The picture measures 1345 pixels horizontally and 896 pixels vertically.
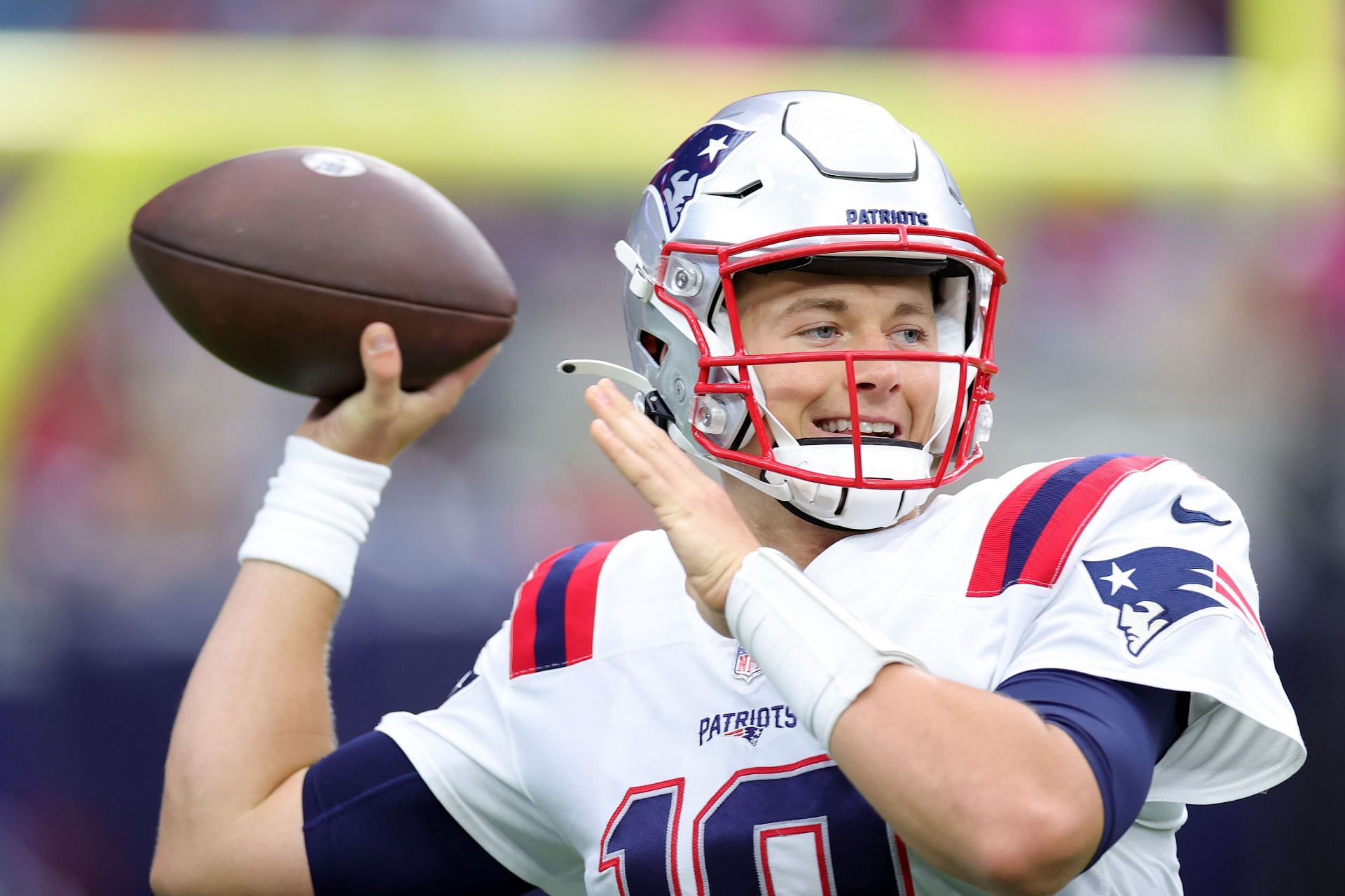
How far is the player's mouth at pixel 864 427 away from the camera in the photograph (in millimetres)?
1562

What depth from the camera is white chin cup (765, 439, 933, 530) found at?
1.51 meters

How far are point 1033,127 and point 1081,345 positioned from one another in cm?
65

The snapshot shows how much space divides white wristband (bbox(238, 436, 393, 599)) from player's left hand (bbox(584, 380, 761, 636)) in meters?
0.46

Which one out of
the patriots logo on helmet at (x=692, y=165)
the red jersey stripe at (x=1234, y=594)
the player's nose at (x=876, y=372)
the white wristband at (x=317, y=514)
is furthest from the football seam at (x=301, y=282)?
the red jersey stripe at (x=1234, y=594)

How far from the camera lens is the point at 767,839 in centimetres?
142

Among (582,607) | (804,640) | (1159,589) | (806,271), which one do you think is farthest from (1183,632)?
(582,607)

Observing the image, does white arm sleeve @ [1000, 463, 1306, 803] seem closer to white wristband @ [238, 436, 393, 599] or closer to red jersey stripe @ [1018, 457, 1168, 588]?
red jersey stripe @ [1018, 457, 1168, 588]

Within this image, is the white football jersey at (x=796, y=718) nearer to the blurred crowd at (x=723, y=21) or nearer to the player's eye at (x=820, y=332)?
the player's eye at (x=820, y=332)

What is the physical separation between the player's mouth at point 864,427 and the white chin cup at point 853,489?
35mm

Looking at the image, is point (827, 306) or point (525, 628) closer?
point (827, 306)

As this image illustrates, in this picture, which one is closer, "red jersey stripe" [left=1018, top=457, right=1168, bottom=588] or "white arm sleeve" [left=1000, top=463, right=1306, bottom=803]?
"white arm sleeve" [left=1000, top=463, right=1306, bottom=803]

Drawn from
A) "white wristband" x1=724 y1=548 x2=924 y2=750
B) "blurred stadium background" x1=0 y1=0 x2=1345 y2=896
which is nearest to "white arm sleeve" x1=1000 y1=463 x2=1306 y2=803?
"white wristband" x1=724 y1=548 x2=924 y2=750

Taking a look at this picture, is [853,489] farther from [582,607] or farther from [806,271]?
[582,607]

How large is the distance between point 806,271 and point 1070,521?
15.6 inches
